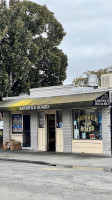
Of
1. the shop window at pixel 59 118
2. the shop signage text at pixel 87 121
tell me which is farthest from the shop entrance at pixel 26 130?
the shop signage text at pixel 87 121

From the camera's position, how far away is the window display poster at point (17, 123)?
78.9ft

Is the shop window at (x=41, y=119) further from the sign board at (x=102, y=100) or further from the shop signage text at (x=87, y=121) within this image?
the sign board at (x=102, y=100)

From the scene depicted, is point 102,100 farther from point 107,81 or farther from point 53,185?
point 53,185

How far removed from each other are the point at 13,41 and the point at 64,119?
461 inches

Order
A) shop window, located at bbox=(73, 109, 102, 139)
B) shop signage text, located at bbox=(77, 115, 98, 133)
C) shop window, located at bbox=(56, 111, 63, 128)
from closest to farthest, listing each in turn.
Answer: shop window, located at bbox=(73, 109, 102, 139)
shop signage text, located at bbox=(77, 115, 98, 133)
shop window, located at bbox=(56, 111, 63, 128)

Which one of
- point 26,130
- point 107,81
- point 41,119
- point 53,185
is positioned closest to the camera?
point 53,185

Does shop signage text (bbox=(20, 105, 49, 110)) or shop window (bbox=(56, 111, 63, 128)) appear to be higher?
shop signage text (bbox=(20, 105, 49, 110))

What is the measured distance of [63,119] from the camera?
2117 centimetres

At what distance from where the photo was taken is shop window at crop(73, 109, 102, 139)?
19.5m

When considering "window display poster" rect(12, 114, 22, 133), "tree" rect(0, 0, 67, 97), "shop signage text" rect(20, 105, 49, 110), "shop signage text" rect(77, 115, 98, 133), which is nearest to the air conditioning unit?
"shop signage text" rect(77, 115, 98, 133)

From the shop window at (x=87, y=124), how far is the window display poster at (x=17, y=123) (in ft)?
15.7

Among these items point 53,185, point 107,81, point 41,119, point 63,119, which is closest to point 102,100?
point 107,81

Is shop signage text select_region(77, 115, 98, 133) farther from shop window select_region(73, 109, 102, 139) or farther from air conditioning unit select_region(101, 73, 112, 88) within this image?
air conditioning unit select_region(101, 73, 112, 88)

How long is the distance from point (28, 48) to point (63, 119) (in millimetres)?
11565
